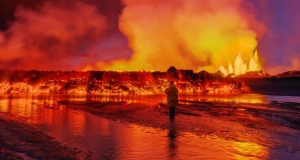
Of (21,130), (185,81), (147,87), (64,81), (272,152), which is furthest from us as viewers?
(185,81)

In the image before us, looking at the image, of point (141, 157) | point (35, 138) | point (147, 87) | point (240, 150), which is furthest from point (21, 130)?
point (147, 87)

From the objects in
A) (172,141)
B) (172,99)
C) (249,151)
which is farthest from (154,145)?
(172,99)

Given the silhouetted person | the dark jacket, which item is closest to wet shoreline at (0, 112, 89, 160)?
the silhouetted person

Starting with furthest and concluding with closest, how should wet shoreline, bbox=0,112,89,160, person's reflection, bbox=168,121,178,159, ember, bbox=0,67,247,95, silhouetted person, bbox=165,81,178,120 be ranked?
ember, bbox=0,67,247,95 < silhouetted person, bbox=165,81,178,120 < person's reflection, bbox=168,121,178,159 < wet shoreline, bbox=0,112,89,160

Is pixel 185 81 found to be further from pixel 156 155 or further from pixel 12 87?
pixel 156 155

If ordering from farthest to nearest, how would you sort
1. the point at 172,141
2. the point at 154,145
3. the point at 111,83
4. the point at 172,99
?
1. the point at 111,83
2. the point at 172,99
3. the point at 172,141
4. the point at 154,145

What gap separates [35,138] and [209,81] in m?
136

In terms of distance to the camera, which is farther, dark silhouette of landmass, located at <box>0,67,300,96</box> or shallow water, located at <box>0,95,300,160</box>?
dark silhouette of landmass, located at <box>0,67,300,96</box>

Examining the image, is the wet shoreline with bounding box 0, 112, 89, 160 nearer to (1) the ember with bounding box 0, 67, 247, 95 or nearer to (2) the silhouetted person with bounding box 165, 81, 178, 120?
(2) the silhouetted person with bounding box 165, 81, 178, 120

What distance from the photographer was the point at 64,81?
128000 mm

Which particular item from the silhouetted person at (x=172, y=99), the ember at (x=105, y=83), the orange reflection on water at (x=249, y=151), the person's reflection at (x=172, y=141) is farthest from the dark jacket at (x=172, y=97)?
the ember at (x=105, y=83)

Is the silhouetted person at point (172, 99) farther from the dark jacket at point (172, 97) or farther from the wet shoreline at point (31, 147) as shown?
the wet shoreline at point (31, 147)

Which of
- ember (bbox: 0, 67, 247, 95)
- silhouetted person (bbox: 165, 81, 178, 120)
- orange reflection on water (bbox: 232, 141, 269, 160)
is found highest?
ember (bbox: 0, 67, 247, 95)

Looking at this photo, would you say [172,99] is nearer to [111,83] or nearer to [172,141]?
[172,141]
